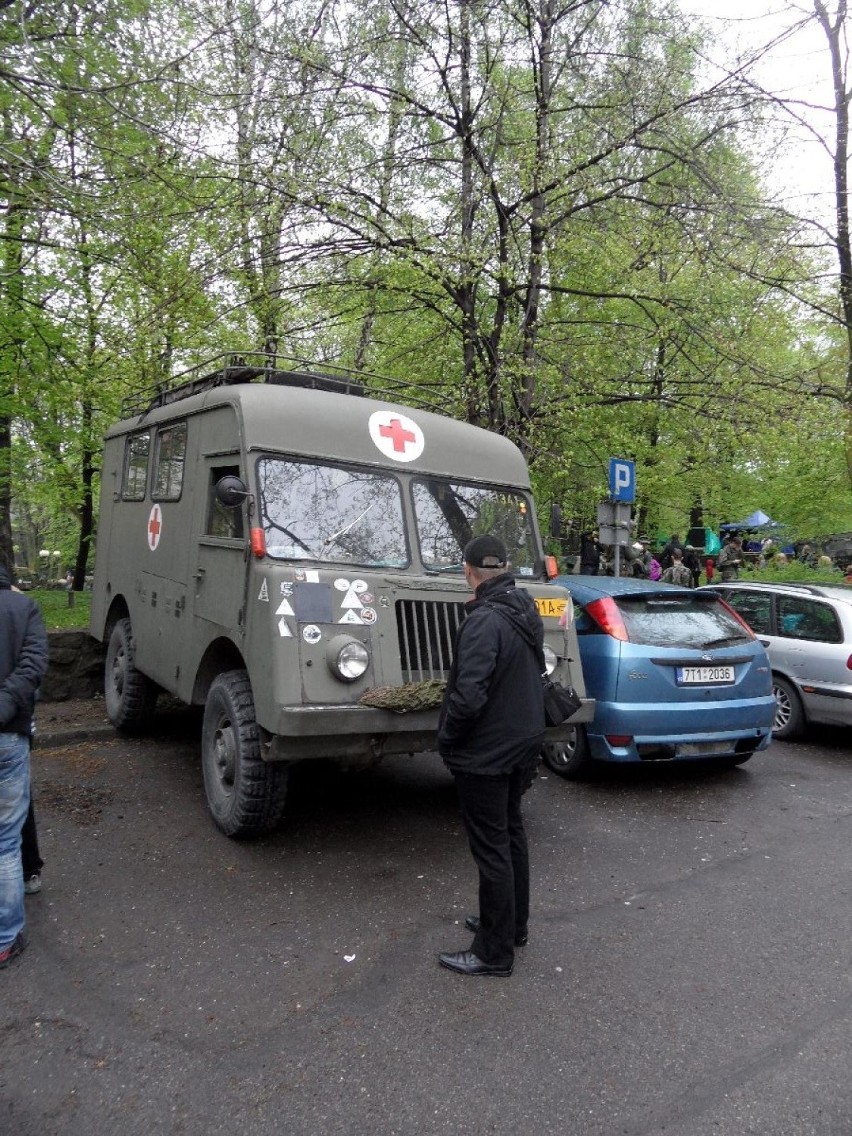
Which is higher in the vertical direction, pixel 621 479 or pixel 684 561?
pixel 621 479

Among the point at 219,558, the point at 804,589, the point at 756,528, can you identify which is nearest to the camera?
the point at 219,558

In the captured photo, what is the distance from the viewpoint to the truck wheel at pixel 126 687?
737 centimetres

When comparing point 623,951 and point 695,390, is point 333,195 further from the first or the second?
point 623,951

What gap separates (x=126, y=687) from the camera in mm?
7414

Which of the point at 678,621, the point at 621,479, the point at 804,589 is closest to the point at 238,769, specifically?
the point at 678,621

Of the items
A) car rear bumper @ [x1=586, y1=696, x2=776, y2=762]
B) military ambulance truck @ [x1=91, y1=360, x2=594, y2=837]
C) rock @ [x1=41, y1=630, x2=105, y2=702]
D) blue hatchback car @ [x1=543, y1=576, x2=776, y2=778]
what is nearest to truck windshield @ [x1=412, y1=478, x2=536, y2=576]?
military ambulance truck @ [x1=91, y1=360, x2=594, y2=837]

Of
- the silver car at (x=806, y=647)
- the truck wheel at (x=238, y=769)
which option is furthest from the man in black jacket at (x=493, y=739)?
the silver car at (x=806, y=647)

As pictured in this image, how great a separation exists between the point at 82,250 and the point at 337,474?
559 cm

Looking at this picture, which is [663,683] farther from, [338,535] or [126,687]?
[126,687]

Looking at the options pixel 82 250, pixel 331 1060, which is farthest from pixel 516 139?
pixel 331 1060

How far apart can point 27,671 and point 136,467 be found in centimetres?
407

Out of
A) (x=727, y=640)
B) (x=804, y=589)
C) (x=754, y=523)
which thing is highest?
(x=754, y=523)

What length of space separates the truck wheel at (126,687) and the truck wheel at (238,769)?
217cm

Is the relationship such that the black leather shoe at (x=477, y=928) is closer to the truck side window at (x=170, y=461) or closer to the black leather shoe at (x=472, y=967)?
the black leather shoe at (x=472, y=967)
